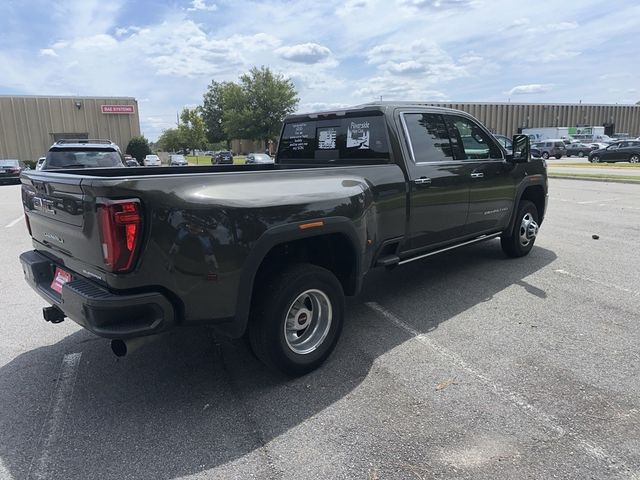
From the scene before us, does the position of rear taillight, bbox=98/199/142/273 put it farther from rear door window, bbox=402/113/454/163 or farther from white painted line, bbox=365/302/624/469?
rear door window, bbox=402/113/454/163

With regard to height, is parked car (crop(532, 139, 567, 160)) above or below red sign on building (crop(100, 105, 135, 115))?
below

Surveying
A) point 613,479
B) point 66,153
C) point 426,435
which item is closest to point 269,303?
point 426,435

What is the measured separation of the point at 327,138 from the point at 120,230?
2911mm

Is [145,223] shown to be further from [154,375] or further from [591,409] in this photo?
[591,409]

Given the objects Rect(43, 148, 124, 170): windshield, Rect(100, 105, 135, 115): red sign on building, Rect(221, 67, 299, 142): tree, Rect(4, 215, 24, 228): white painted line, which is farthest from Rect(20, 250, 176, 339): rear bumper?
Rect(221, 67, 299, 142): tree

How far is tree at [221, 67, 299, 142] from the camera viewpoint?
200ft

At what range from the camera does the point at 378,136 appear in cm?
450

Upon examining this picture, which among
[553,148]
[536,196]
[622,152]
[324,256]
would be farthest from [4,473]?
[553,148]

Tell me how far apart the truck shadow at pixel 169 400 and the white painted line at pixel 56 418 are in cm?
1

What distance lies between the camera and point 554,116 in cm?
8731

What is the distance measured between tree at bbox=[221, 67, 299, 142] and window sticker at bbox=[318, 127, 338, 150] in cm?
5709

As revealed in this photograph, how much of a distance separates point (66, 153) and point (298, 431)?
422 inches

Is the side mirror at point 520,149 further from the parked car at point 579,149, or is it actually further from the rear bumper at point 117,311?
the parked car at point 579,149

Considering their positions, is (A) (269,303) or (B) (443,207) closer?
(A) (269,303)
